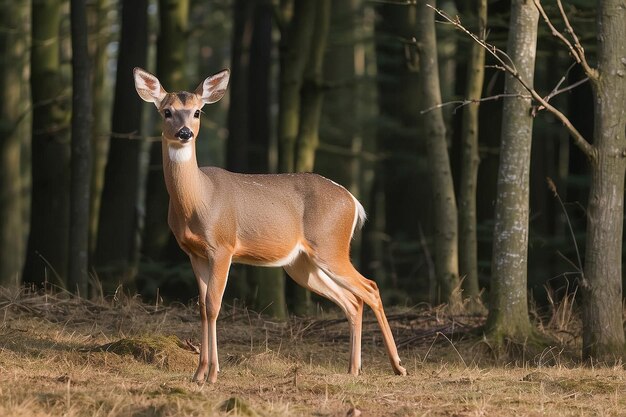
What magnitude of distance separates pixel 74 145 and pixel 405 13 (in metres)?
8.78

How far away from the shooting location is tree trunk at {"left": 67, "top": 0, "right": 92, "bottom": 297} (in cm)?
1404

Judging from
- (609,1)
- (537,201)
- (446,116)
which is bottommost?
(537,201)

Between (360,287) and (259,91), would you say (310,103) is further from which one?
(259,91)

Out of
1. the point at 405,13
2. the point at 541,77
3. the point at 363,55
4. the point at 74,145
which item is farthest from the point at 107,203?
the point at 363,55

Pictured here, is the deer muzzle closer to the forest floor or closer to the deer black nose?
the deer black nose

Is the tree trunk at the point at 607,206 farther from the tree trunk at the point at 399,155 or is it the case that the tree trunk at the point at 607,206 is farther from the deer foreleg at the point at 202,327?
the tree trunk at the point at 399,155

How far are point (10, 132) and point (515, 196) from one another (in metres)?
13.3

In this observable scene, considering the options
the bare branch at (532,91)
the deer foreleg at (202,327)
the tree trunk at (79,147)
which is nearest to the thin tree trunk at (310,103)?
the tree trunk at (79,147)

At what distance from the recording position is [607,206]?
10.3 meters

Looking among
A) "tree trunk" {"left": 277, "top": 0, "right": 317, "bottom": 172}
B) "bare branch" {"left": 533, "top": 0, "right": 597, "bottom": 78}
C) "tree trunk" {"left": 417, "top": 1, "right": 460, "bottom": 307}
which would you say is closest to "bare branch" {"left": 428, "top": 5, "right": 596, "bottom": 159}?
"bare branch" {"left": 533, "top": 0, "right": 597, "bottom": 78}

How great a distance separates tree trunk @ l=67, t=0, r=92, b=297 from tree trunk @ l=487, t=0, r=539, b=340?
5430 millimetres

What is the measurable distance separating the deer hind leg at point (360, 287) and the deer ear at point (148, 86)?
1.85m

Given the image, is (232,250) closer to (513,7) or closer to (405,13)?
(513,7)

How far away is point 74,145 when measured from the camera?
14.1m
